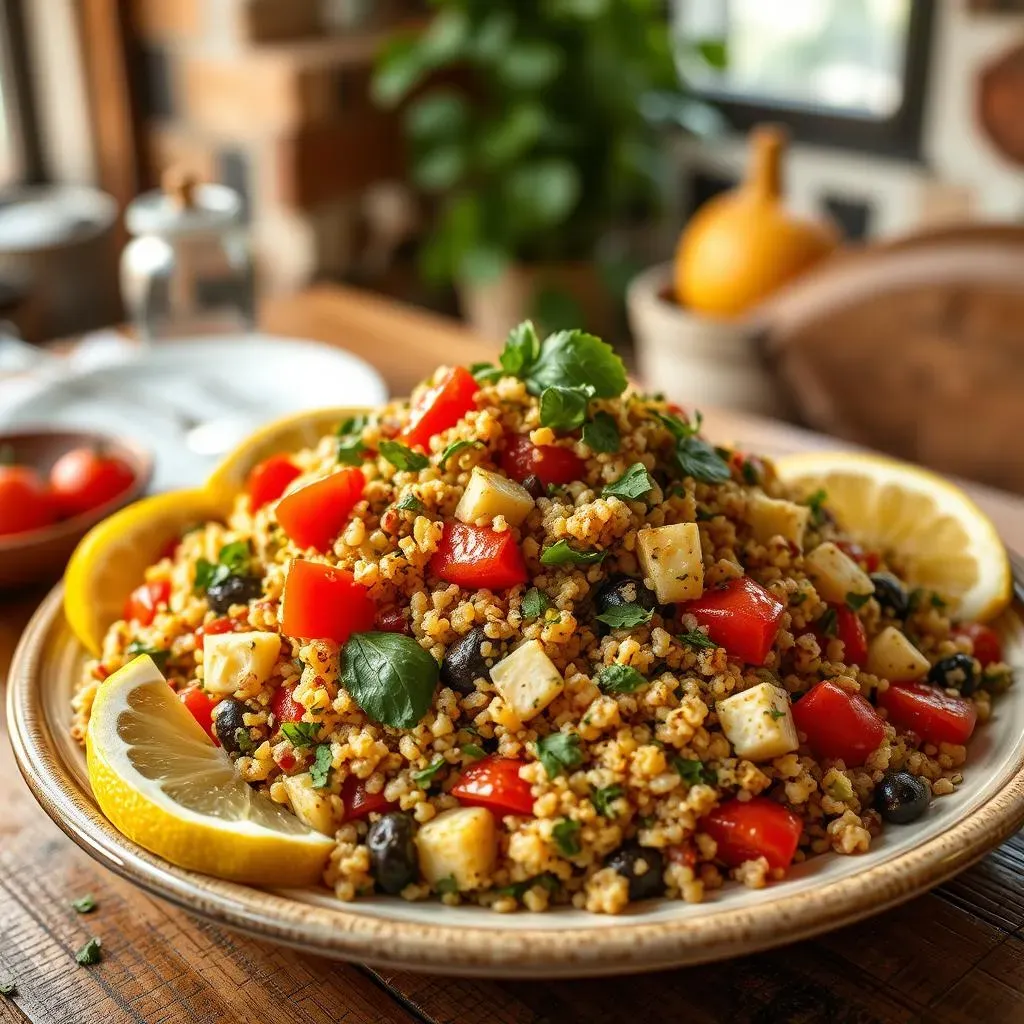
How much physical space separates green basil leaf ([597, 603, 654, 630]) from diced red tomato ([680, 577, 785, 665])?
0.06 m

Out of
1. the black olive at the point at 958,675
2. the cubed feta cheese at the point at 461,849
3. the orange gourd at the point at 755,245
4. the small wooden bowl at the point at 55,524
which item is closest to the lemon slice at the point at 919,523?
the black olive at the point at 958,675

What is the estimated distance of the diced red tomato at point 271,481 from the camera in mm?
1490

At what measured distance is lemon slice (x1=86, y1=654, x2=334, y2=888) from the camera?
105cm

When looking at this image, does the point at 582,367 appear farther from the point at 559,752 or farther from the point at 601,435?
the point at 559,752

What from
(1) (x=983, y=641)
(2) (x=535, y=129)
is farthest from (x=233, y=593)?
(2) (x=535, y=129)

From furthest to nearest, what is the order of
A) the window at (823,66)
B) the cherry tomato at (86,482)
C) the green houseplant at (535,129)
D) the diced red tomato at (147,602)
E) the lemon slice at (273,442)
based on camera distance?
the window at (823,66) < the green houseplant at (535,129) < the cherry tomato at (86,482) < the lemon slice at (273,442) < the diced red tomato at (147,602)

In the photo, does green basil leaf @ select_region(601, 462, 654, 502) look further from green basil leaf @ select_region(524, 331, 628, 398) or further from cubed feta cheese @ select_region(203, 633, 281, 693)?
cubed feta cheese @ select_region(203, 633, 281, 693)

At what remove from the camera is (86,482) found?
181 centimetres

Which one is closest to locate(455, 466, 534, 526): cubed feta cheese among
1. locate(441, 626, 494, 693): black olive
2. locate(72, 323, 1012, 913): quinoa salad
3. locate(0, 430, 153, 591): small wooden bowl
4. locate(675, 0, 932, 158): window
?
locate(72, 323, 1012, 913): quinoa salad

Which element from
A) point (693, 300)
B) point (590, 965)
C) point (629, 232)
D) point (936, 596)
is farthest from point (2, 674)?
point (629, 232)

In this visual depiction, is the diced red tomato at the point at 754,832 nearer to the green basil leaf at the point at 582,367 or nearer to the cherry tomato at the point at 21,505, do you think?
the green basil leaf at the point at 582,367

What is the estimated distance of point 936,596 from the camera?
1435mm

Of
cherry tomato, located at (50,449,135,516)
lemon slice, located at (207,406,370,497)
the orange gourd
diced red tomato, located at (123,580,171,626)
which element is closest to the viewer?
diced red tomato, located at (123,580,171,626)

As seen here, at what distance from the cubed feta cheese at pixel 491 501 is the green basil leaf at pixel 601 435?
0.09 m
